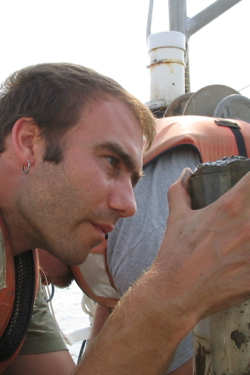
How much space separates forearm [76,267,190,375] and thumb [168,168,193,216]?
195 mm

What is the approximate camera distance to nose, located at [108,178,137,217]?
169 cm

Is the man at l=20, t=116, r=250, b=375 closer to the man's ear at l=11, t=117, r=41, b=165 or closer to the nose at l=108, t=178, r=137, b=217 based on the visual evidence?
the nose at l=108, t=178, r=137, b=217

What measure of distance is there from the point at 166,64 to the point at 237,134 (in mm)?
1921

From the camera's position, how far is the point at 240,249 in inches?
41.4

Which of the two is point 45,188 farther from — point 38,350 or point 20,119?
point 38,350

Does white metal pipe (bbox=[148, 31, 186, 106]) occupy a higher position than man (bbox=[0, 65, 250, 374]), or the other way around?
white metal pipe (bbox=[148, 31, 186, 106])

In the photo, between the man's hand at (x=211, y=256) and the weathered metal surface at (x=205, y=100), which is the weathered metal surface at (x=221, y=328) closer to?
the man's hand at (x=211, y=256)

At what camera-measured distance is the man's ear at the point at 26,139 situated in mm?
1783

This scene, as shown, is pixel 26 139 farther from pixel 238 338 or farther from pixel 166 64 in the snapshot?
pixel 166 64

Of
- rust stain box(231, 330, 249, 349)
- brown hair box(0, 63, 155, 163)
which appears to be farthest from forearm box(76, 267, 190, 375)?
brown hair box(0, 63, 155, 163)

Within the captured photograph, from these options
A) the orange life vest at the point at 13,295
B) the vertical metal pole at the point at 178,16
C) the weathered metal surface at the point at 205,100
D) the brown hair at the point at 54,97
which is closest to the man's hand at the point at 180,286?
the orange life vest at the point at 13,295

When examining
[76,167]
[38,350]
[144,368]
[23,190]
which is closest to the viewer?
[144,368]

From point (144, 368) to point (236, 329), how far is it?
1.17ft

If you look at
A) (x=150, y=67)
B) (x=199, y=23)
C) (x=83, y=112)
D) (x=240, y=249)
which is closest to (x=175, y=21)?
(x=199, y=23)
